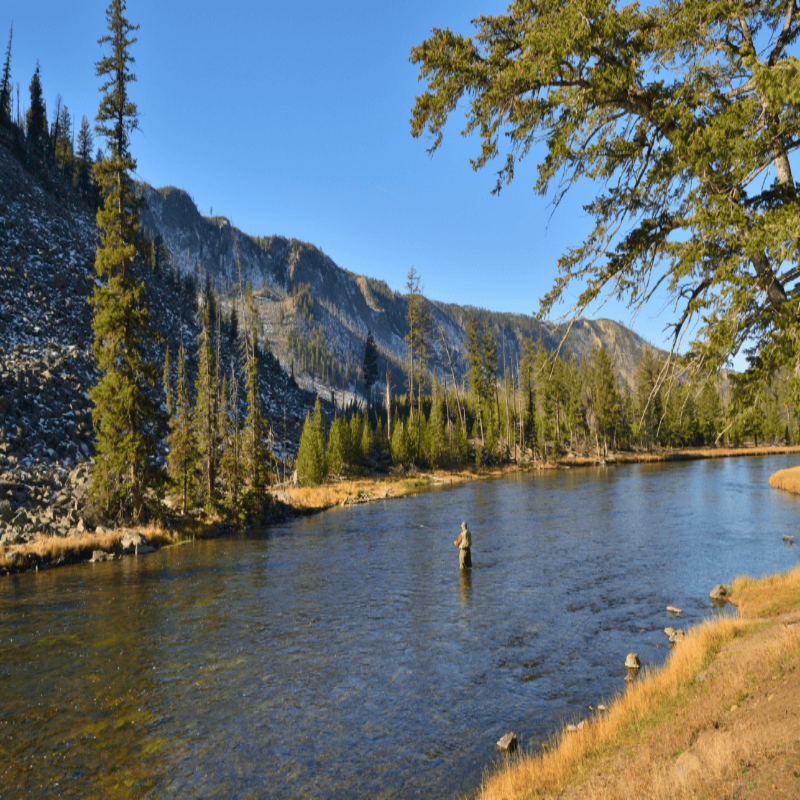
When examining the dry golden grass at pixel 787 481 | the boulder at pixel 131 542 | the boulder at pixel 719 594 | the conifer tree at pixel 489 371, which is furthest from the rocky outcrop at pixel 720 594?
the conifer tree at pixel 489 371

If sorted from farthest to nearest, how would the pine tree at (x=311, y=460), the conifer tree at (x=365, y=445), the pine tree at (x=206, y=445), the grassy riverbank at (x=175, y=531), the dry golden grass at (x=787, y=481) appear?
the conifer tree at (x=365, y=445) < the pine tree at (x=311, y=460) < the dry golden grass at (x=787, y=481) < the pine tree at (x=206, y=445) < the grassy riverbank at (x=175, y=531)

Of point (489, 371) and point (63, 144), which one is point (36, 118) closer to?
point (63, 144)

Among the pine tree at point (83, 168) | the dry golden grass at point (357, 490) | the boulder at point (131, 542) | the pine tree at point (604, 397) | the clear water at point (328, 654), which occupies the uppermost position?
the pine tree at point (83, 168)

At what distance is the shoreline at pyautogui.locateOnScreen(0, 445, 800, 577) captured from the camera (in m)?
24.4

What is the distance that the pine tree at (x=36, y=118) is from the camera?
9906cm

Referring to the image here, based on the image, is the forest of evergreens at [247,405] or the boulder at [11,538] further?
the forest of evergreens at [247,405]

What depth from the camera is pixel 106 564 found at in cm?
2462


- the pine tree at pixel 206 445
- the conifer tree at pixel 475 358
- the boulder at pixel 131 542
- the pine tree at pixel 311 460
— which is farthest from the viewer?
the conifer tree at pixel 475 358

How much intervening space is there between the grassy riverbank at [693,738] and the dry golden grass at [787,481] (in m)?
38.7

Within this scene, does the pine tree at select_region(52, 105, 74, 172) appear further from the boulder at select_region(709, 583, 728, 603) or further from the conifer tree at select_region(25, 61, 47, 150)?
the boulder at select_region(709, 583, 728, 603)

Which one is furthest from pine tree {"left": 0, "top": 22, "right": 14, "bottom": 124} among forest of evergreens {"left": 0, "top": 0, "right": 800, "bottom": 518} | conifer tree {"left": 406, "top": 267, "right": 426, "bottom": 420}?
conifer tree {"left": 406, "top": 267, "right": 426, "bottom": 420}

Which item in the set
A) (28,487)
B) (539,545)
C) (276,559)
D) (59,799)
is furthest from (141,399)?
(59,799)

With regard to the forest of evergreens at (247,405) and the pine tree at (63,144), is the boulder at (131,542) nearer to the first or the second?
the forest of evergreens at (247,405)

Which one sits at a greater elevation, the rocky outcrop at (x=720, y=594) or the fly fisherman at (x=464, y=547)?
the fly fisherman at (x=464, y=547)
